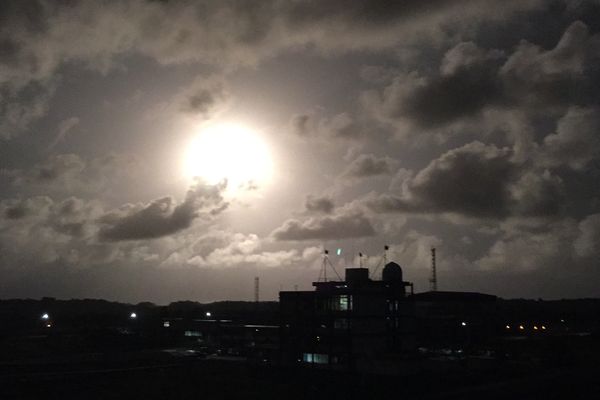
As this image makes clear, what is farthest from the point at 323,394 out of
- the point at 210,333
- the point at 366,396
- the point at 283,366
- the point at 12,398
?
→ the point at 210,333

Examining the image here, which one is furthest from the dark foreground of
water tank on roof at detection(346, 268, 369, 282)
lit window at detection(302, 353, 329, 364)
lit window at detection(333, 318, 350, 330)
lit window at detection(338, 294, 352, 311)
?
water tank on roof at detection(346, 268, 369, 282)

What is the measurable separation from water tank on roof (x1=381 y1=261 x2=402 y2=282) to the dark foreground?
20.0m

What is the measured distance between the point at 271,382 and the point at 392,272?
3319cm

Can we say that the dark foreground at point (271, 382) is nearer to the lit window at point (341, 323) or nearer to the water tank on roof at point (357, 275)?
the lit window at point (341, 323)

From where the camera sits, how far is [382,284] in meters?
96.1

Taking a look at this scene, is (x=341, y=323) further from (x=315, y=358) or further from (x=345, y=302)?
(x=315, y=358)

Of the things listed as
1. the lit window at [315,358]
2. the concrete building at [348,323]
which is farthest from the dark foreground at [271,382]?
the concrete building at [348,323]

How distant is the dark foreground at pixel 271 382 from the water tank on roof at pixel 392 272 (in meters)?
20.0

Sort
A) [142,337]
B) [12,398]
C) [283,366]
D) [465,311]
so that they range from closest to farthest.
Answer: [12,398] → [283,366] → [142,337] → [465,311]

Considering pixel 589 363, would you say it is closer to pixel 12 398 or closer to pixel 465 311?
pixel 465 311

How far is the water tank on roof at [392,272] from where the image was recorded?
106 metres

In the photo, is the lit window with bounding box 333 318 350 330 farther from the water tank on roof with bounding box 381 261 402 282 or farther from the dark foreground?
the water tank on roof with bounding box 381 261 402 282

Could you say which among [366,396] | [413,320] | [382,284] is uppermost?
[382,284]

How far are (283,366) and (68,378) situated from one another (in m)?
34.4
